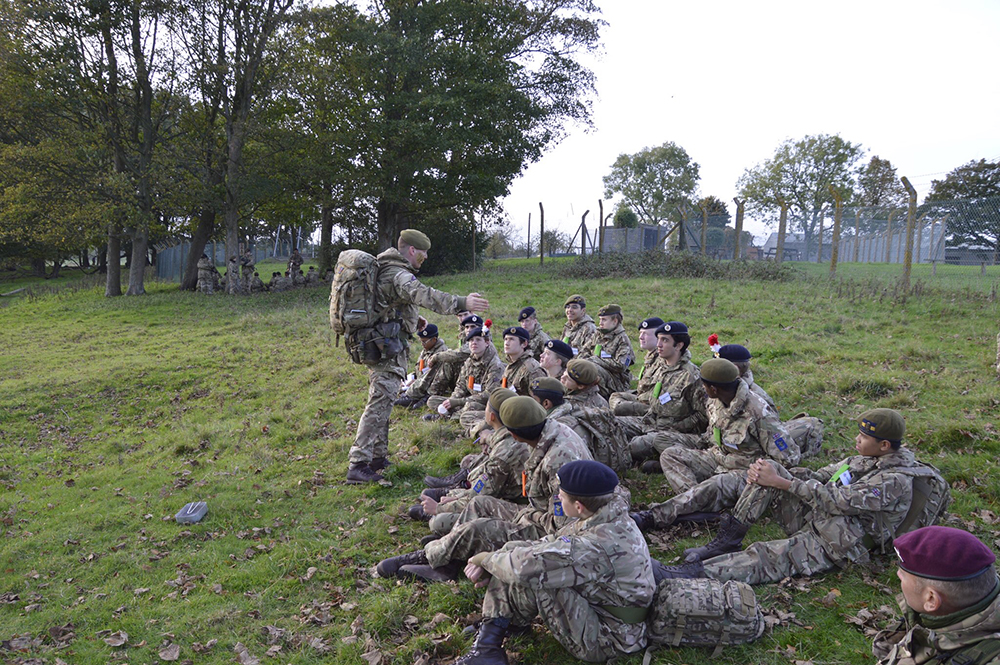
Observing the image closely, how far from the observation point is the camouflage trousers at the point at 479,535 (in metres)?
4.79

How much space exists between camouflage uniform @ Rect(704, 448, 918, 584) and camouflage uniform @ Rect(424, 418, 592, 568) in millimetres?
1258

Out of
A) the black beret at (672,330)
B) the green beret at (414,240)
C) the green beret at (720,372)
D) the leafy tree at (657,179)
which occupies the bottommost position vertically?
the green beret at (720,372)

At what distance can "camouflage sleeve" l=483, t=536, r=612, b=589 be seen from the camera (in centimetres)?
384

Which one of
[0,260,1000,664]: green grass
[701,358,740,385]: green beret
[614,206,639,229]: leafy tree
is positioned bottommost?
[0,260,1000,664]: green grass

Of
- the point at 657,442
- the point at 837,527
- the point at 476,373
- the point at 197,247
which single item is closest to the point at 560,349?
the point at 476,373

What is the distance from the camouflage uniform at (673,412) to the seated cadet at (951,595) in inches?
159

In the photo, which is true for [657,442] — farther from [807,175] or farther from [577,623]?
[807,175]

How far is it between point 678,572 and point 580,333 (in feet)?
20.7

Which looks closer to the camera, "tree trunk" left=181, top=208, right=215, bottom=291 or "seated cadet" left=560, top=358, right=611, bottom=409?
"seated cadet" left=560, top=358, right=611, bottom=409

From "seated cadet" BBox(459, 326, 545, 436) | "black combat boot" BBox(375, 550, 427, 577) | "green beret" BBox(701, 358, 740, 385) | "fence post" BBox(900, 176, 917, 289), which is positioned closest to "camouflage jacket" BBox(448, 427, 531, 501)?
"black combat boot" BBox(375, 550, 427, 577)

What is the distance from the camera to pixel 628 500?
5625mm

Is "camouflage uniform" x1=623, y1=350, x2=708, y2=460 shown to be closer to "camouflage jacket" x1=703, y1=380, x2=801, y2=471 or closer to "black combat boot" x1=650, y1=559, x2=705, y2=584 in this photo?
"camouflage jacket" x1=703, y1=380, x2=801, y2=471

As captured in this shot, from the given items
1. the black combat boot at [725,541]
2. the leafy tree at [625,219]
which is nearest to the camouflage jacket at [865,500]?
the black combat boot at [725,541]

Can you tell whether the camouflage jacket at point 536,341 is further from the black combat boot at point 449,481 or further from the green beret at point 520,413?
the green beret at point 520,413
